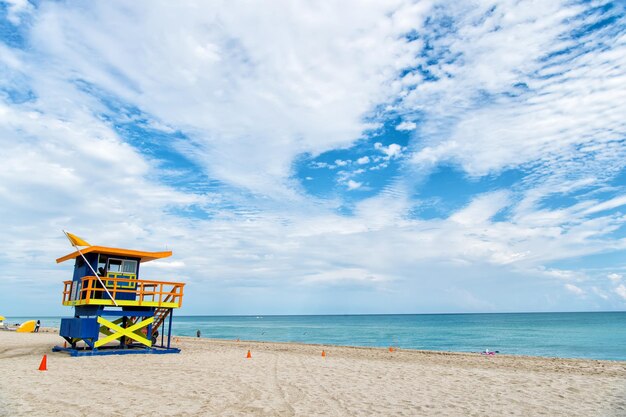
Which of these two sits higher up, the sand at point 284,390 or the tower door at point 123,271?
the tower door at point 123,271

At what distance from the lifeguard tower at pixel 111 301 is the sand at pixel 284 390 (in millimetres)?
1826

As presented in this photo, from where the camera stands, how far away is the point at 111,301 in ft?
55.2

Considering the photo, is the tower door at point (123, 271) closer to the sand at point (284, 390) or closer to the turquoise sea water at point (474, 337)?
the sand at point (284, 390)

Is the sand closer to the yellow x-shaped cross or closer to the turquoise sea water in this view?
the yellow x-shaped cross

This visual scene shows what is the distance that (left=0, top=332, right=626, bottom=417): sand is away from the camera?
8.49 metres

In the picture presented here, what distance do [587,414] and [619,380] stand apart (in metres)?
6.62

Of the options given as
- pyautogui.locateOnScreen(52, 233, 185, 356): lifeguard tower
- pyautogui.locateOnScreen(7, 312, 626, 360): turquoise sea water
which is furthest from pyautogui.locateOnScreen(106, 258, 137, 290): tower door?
pyautogui.locateOnScreen(7, 312, 626, 360): turquoise sea water

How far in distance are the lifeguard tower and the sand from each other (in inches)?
71.9

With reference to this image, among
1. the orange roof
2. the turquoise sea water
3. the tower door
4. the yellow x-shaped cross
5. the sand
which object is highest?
the orange roof

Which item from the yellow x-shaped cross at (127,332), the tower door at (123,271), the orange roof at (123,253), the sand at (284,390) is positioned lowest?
the sand at (284,390)

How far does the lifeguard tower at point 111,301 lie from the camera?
16750mm

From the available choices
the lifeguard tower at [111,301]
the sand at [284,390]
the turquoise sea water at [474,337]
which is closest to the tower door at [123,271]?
the lifeguard tower at [111,301]

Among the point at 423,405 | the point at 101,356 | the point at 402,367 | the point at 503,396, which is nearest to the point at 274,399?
the point at 423,405

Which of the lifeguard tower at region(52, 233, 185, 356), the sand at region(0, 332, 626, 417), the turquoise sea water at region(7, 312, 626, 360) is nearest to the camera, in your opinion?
the sand at region(0, 332, 626, 417)
